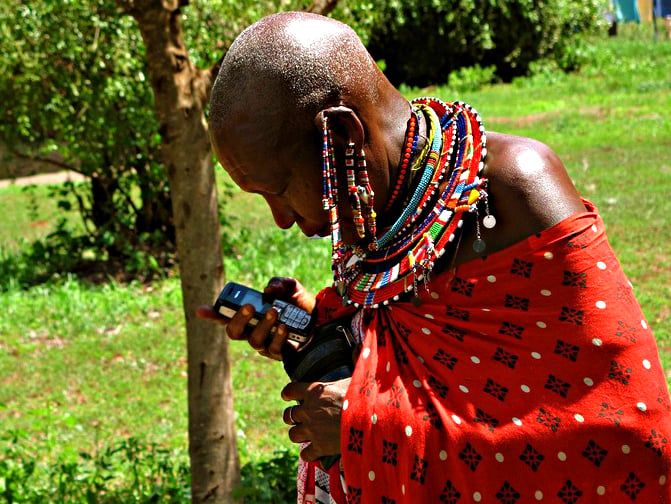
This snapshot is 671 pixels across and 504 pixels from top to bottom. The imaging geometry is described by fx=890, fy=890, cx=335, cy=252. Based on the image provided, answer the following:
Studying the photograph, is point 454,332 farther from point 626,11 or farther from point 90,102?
point 626,11

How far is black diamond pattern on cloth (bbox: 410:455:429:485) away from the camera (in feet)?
6.02

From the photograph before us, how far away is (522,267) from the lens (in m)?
1.80

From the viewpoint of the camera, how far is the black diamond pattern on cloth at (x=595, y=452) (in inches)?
69.3

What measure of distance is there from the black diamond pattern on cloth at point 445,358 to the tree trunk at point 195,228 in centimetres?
151

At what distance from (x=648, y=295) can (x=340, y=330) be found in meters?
4.47

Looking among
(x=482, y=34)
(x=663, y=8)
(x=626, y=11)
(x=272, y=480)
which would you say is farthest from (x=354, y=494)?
(x=626, y=11)

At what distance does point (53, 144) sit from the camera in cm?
731

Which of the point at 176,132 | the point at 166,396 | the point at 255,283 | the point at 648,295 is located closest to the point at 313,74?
the point at 176,132

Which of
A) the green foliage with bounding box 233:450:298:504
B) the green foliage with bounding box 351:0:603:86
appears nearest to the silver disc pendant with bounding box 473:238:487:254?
the green foliage with bounding box 233:450:298:504

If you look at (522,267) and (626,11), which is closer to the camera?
(522,267)

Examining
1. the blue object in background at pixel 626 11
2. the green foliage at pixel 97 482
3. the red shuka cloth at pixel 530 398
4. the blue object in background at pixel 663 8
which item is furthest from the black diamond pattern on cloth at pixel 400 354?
the blue object in background at pixel 626 11

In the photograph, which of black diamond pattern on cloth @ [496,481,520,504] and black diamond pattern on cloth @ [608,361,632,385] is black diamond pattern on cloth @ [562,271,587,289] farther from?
black diamond pattern on cloth @ [496,481,520,504]

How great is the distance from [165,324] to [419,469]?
4962 mm

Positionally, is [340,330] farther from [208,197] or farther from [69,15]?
[69,15]
